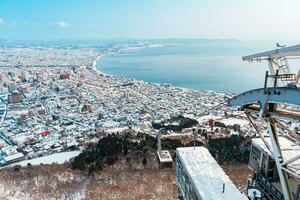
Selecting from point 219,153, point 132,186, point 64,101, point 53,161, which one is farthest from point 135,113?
point 132,186

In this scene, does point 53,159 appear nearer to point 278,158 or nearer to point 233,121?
point 233,121

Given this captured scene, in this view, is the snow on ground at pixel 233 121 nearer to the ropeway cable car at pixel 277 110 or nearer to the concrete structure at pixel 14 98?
the ropeway cable car at pixel 277 110

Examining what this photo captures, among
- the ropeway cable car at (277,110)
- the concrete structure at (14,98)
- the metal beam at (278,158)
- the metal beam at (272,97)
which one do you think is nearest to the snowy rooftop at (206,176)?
the ropeway cable car at (277,110)

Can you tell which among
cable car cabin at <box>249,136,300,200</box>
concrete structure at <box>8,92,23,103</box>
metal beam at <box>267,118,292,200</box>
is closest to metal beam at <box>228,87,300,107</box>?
metal beam at <box>267,118,292,200</box>

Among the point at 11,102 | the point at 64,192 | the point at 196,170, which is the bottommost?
the point at 11,102

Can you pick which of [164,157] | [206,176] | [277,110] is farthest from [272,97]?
[164,157]

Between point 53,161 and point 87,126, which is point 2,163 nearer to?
point 53,161

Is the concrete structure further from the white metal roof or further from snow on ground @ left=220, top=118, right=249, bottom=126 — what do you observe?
the white metal roof

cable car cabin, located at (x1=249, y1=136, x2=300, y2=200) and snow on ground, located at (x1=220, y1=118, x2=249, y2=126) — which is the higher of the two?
cable car cabin, located at (x1=249, y1=136, x2=300, y2=200)
